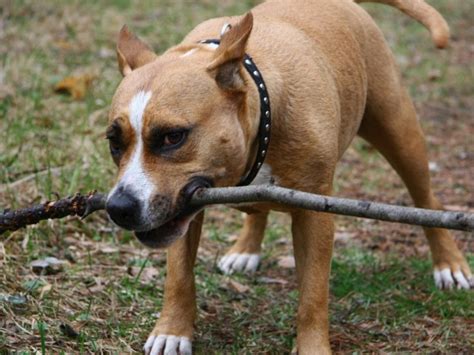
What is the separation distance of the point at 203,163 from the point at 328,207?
779 millimetres

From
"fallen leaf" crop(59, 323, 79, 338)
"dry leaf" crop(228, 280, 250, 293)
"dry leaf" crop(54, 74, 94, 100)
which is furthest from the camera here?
"dry leaf" crop(54, 74, 94, 100)

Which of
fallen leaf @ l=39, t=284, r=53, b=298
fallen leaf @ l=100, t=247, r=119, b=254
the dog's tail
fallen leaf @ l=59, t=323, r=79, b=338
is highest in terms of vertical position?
the dog's tail

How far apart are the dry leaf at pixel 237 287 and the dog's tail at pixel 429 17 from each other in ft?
6.08

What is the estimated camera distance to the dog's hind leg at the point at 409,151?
5.22 meters

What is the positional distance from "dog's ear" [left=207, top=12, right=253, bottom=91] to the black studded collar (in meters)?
0.16

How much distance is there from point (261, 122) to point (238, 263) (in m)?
1.79

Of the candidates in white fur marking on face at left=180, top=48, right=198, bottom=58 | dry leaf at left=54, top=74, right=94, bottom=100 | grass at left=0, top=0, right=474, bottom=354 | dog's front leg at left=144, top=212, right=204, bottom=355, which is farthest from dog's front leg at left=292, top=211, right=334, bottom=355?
dry leaf at left=54, top=74, right=94, bottom=100

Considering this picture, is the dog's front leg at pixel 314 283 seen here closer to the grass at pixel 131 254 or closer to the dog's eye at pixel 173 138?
the grass at pixel 131 254

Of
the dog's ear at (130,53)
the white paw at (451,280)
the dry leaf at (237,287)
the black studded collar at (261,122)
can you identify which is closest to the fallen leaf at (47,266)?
the dry leaf at (237,287)

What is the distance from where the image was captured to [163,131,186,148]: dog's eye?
3.50 m

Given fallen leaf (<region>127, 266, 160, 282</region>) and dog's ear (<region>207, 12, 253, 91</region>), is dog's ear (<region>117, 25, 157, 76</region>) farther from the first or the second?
fallen leaf (<region>127, 266, 160, 282</region>)

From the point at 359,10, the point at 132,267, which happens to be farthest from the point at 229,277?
the point at 359,10

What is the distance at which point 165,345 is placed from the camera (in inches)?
162

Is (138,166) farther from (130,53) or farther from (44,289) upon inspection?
(44,289)
